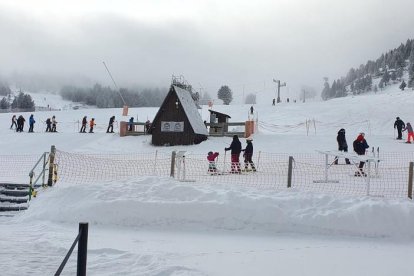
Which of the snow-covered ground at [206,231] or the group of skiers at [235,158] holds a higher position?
the group of skiers at [235,158]

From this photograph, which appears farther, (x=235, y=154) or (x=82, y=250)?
(x=235, y=154)

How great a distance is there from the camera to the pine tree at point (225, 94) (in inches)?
3529

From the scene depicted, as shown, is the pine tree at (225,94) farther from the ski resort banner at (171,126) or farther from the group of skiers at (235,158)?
the group of skiers at (235,158)

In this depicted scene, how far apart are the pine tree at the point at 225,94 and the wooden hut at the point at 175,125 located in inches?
2305

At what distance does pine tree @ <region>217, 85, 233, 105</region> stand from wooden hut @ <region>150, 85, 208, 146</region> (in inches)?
2305

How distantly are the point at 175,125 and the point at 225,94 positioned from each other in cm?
6052

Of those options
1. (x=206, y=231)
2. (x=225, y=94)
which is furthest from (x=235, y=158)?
(x=225, y=94)

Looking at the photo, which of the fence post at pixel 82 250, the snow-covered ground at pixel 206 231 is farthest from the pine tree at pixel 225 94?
the fence post at pixel 82 250

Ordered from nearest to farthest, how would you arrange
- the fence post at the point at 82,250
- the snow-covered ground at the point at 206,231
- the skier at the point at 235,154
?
the fence post at the point at 82,250 < the snow-covered ground at the point at 206,231 < the skier at the point at 235,154

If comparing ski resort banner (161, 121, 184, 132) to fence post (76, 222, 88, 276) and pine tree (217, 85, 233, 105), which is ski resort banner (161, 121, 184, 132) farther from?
pine tree (217, 85, 233, 105)

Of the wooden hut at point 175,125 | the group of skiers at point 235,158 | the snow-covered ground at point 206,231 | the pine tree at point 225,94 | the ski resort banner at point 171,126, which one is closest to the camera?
the snow-covered ground at point 206,231

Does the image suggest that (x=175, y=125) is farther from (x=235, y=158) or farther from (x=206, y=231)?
(x=206, y=231)

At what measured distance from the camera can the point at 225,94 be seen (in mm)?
90312

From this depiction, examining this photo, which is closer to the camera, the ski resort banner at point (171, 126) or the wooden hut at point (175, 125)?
the wooden hut at point (175, 125)
